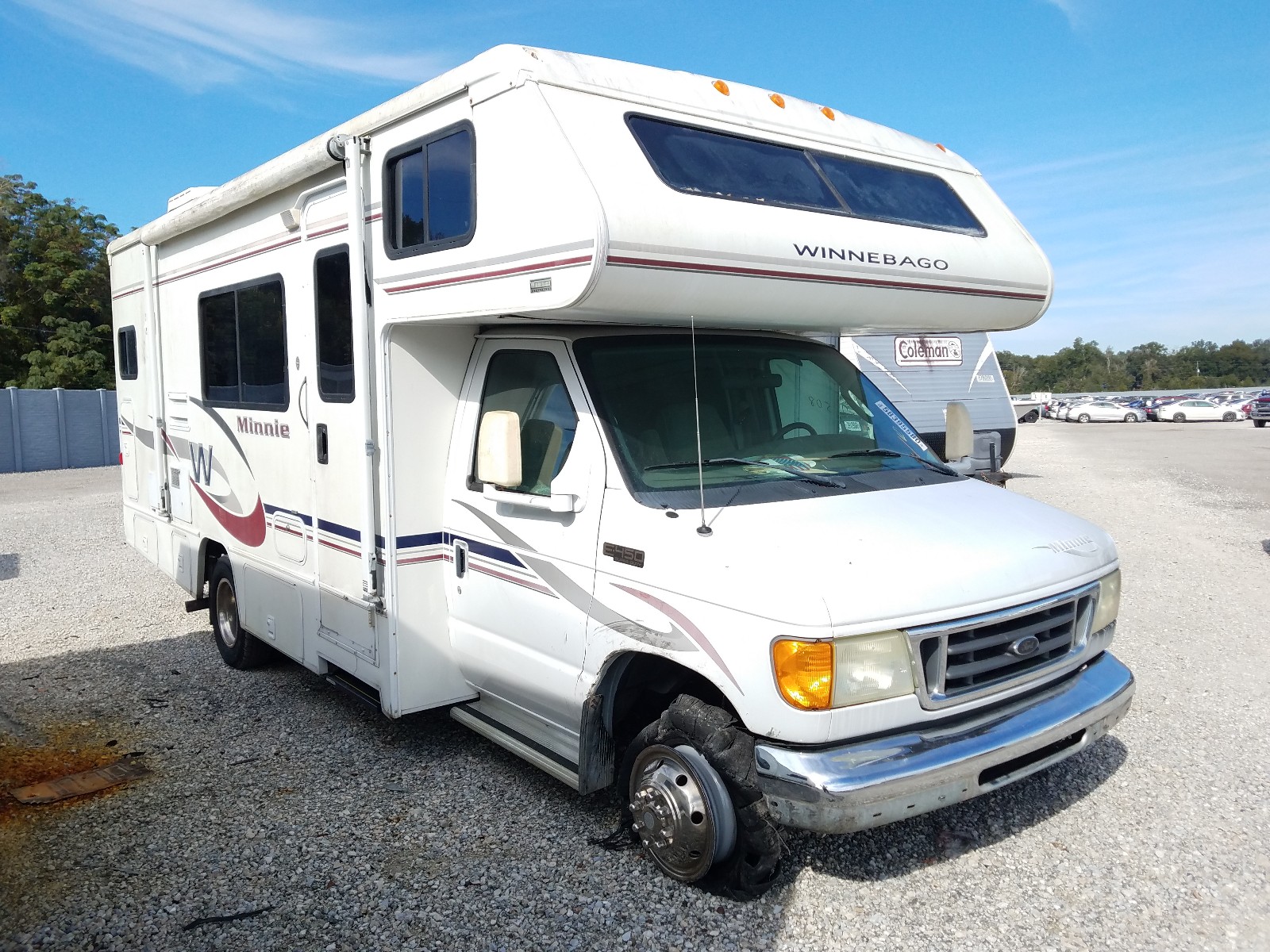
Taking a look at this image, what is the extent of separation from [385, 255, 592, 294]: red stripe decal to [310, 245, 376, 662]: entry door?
55cm

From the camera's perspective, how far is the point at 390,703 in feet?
15.6

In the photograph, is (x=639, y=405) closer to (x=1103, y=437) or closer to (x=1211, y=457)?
(x=1211, y=457)

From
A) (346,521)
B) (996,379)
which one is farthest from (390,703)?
(996,379)

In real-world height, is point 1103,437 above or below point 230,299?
below

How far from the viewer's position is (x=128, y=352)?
8.13m

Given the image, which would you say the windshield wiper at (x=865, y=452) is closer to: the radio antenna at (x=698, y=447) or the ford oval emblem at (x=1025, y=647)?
the radio antenna at (x=698, y=447)

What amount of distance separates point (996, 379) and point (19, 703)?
14.6 metres

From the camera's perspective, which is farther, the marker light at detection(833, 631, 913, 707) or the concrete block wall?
the concrete block wall

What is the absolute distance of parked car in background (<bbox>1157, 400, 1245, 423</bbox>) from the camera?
47594 millimetres

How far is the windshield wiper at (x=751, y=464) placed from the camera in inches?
160

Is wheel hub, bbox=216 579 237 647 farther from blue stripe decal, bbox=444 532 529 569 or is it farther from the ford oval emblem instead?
the ford oval emblem

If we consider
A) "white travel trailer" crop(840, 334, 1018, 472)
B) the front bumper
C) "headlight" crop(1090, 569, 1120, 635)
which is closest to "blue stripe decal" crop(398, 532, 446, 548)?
the front bumper

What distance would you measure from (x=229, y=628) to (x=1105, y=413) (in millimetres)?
52036

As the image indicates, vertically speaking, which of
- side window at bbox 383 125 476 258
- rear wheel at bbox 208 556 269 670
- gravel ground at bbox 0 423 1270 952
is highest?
side window at bbox 383 125 476 258
